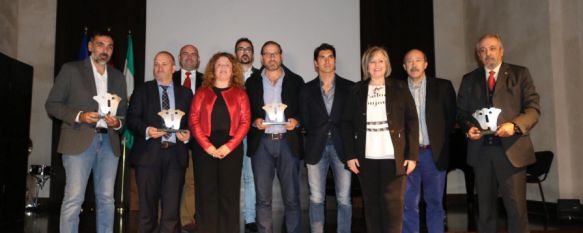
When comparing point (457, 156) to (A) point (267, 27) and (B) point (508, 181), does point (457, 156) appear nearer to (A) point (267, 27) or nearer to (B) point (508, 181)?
(B) point (508, 181)

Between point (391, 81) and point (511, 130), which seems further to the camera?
point (391, 81)

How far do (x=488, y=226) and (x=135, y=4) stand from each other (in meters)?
5.86

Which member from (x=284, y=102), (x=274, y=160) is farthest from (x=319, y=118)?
(x=274, y=160)

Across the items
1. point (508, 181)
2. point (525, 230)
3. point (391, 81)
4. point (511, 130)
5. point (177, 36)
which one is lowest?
point (525, 230)

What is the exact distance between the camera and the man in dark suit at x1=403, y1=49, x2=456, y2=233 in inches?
140

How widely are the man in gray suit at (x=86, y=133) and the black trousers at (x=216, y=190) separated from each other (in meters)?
0.62

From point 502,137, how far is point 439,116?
0.47 m

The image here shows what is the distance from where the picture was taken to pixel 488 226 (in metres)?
3.40

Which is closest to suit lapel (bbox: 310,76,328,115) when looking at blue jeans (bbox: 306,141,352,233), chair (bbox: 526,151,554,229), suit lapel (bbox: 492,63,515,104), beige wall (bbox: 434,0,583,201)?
blue jeans (bbox: 306,141,352,233)

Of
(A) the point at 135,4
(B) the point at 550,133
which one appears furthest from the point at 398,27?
(A) the point at 135,4

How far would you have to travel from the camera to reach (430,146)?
357 centimetres

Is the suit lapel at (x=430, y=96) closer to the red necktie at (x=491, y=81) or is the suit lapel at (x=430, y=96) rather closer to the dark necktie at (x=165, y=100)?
the red necktie at (x=491, y=81)

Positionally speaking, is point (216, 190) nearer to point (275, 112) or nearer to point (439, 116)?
point (275, 112)

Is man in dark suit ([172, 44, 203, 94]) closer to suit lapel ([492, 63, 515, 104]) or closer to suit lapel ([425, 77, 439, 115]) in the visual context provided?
suit lapel ([425, 77, 439, 115])
